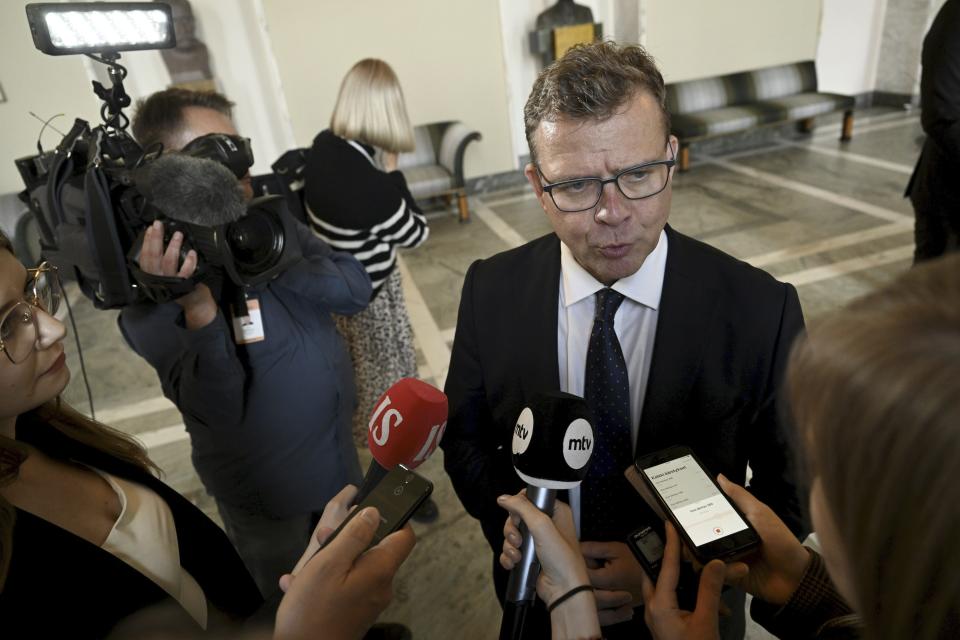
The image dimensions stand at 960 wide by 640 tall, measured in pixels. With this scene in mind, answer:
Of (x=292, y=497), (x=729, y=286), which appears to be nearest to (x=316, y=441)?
(x=292, y=497)

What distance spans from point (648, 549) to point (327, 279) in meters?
1.11

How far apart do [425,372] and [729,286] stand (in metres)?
2.49

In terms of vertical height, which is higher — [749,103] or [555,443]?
[555,443]

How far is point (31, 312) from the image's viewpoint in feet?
2.65

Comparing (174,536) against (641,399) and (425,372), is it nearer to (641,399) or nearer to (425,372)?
(641,399)

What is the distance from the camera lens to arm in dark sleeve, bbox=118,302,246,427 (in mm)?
1278

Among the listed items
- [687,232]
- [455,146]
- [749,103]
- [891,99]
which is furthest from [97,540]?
[891,99]

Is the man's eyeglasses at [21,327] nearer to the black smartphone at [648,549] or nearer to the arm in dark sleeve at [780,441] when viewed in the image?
the black smartphone at [648,549]

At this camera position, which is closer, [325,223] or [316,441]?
[316,441]

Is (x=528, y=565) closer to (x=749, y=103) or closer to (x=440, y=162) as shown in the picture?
(x=440, y=162)

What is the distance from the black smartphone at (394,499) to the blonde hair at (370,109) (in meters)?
1.69

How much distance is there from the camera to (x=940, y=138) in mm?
2479

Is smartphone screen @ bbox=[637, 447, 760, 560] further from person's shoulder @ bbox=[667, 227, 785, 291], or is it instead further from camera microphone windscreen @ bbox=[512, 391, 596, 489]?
person's shoulder @ bbox=[667, 227, 785, 291]

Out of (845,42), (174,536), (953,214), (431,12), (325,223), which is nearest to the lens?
(174,536)
